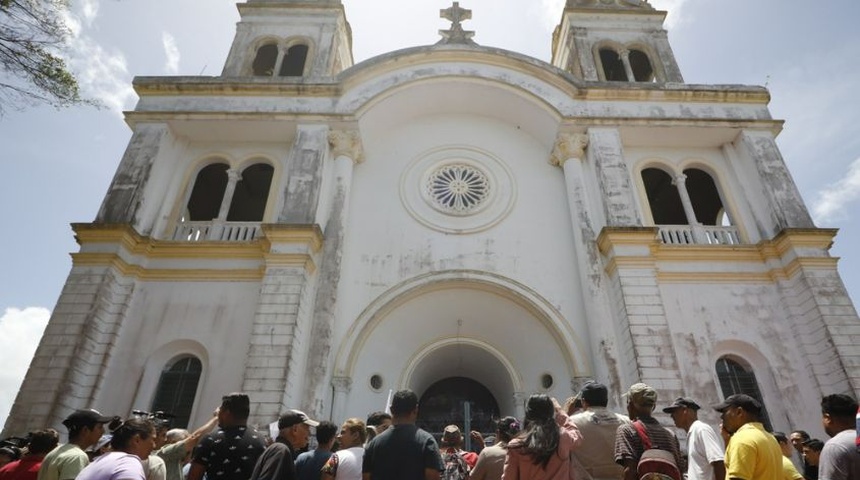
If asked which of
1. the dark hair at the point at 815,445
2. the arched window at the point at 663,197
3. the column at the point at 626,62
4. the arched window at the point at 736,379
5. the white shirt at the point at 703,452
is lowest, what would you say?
the white shirt at the point at 703,452

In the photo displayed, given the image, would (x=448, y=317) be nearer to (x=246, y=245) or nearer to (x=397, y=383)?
(x=397, y=383)

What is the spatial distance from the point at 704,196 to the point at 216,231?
556 inches

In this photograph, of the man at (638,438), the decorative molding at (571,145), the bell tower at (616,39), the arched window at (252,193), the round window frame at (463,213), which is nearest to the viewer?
the man at (638,438)

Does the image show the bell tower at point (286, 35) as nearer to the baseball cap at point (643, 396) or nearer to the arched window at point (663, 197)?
the arched window at point (663, 197)

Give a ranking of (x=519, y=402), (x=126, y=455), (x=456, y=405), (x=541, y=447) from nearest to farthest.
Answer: (x=126, y=455) → (x=541, y=447) → (x=519, y=402) → (x=456, y=405)

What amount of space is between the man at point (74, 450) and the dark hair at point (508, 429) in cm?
343

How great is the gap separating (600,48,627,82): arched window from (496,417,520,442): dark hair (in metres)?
15.6

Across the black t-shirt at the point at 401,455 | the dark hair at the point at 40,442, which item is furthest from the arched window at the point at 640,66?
the dark hair at the point at 40,442

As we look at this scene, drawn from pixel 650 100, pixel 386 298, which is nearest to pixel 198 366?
pixel 386 298

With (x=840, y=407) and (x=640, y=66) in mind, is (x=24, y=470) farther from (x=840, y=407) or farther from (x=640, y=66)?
(x=640, y=66)

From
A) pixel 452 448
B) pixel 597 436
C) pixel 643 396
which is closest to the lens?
pixel 643 396

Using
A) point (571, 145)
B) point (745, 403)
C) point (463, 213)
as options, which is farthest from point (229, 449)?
point (571, 145)

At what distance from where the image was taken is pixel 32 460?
4605mm

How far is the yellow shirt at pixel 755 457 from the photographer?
3.48 meters
